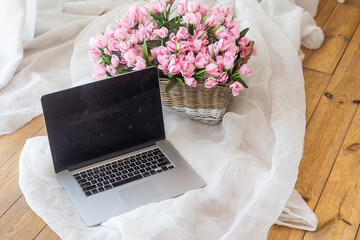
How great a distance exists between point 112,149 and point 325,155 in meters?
0.58

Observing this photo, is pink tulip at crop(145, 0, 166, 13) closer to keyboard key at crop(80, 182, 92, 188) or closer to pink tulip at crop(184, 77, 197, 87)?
pink tulip at crop(184, 77, 197, 87)

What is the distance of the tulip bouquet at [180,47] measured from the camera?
4.36 ft

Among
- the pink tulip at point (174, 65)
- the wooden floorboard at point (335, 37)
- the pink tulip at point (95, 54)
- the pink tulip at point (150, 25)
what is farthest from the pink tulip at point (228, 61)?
the wooden floorboard at point (335, 37)

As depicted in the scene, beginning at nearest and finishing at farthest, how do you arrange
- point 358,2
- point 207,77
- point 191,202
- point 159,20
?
point 191,202
point 207,77
point 159,20
point 358,2

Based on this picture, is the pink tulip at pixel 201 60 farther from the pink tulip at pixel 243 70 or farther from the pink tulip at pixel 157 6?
the pink tulip at pixel 157 6

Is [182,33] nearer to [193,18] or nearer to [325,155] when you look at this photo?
[193,18]

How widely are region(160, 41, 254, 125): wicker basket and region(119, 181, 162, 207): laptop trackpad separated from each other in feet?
0.84

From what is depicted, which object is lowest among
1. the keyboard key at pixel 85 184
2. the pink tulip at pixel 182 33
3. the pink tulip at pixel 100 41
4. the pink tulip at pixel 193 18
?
the keyboard key at pixel 85 184

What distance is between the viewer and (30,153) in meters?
1.37

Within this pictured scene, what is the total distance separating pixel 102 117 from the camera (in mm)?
1306

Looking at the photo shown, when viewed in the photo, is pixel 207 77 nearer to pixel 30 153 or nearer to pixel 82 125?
pixel 82 125

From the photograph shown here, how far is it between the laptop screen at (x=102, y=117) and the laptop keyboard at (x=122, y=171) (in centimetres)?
3

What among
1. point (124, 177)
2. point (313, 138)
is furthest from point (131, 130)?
point (313, 138)

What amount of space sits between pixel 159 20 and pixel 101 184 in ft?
1.58
